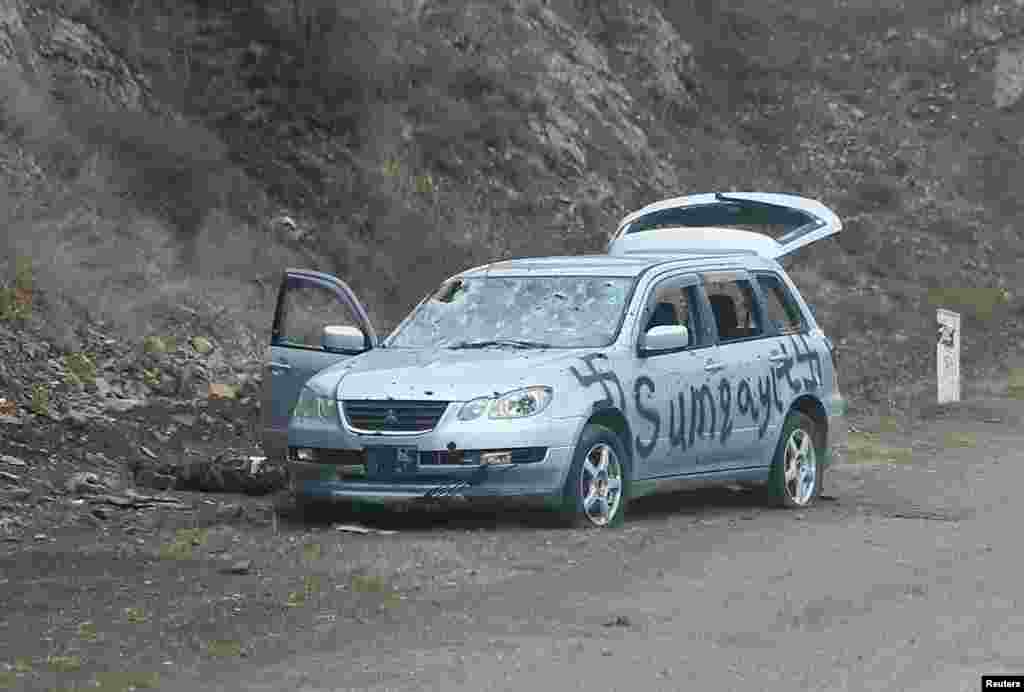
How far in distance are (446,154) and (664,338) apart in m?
15.5

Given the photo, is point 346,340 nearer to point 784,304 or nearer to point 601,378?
point 601,378

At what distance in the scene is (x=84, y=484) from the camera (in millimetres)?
14219

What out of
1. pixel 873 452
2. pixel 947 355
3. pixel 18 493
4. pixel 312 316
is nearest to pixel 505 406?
pixel 18 493

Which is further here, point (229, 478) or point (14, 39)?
point (14, 39)

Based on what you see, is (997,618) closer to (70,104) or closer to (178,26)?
(70,104)

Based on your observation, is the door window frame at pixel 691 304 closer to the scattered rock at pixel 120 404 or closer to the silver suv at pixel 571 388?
the silver suv at pixel 571 388

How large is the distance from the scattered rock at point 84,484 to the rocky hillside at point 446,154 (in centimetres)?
147

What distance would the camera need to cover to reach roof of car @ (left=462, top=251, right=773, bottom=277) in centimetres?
1324

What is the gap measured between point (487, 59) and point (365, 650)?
907 inches

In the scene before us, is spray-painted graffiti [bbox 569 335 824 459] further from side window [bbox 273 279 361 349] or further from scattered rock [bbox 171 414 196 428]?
side window [bbox 273 279 361 349]

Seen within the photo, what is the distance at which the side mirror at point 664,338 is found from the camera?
1257cm

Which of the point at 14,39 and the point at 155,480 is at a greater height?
the point at 14,39

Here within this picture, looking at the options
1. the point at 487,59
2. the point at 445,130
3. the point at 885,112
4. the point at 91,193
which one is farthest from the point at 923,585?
the point at 885,112

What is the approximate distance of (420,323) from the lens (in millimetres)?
13227
